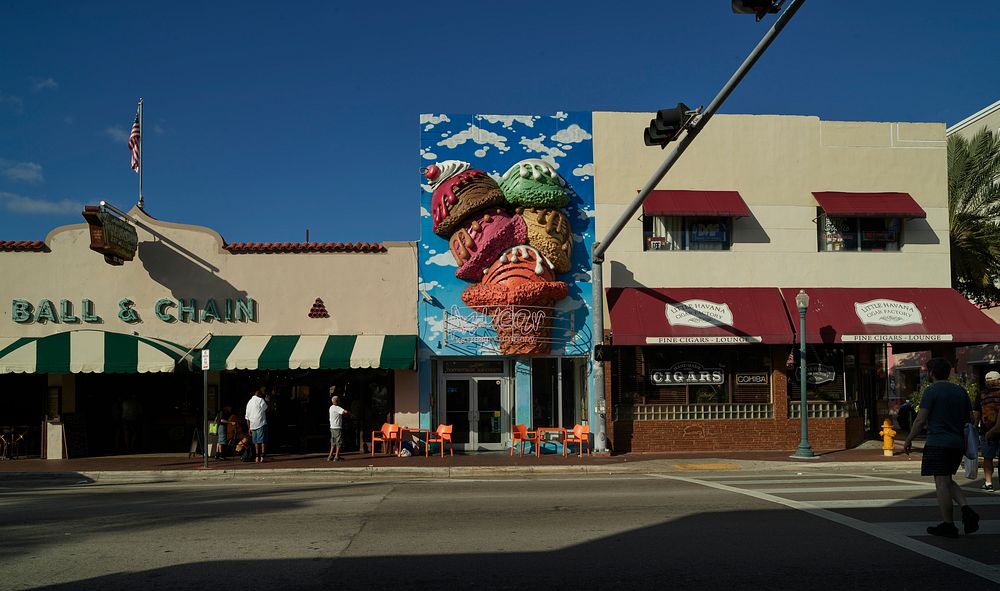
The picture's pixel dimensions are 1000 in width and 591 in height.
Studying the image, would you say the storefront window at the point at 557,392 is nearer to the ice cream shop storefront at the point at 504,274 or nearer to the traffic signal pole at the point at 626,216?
the ice cream shop storefront at the point at 504,274

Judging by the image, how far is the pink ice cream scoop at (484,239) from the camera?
19.7m

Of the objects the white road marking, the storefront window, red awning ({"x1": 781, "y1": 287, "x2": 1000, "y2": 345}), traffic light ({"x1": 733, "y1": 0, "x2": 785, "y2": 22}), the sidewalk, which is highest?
traffic light ({"x1": 733, "y1": 0, "x2": 785, "y2": 22})

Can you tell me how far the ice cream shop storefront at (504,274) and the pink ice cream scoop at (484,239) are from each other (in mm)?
25

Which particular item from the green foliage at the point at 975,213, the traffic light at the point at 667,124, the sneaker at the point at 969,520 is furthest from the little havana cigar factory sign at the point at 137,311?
the green foliage at the point at 975,213

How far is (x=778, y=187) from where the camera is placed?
20.9 m

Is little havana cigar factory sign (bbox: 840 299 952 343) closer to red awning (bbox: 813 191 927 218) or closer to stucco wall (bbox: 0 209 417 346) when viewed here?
red awning (bbox: 813 191 927 218)

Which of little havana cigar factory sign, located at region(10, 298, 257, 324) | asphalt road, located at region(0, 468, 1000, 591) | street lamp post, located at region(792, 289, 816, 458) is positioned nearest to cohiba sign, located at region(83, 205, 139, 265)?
little havana cigar factory sign, located at region(10, 298, 257, 324)

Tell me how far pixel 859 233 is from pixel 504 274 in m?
9.64

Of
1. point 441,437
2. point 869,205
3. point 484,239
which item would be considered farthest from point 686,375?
point 869,205

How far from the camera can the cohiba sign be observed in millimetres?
17531

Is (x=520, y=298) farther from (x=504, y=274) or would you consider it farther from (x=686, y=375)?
(x=686, y=375)

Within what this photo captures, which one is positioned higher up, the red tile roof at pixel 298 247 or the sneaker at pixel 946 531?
the red tile roof at pixel 298 247

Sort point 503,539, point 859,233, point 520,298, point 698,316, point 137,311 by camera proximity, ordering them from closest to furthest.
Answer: point 503,539
point 520,298
point 137,311
point 698,316
point 859,233

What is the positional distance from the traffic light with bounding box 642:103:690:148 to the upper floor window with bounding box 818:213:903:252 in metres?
10.5
